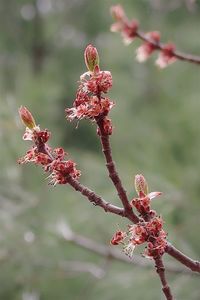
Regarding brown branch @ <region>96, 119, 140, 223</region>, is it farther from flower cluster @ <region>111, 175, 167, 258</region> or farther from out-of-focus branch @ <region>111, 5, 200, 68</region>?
out-of-focus branch @ <region>111, 5, 200, 68</region>

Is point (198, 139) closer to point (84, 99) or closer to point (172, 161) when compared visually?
point (172, 161)

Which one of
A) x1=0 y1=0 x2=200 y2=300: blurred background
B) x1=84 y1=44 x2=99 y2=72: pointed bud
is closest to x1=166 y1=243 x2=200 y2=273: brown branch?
x1=84 y1=44 x2=99 y2=72: pointed bud

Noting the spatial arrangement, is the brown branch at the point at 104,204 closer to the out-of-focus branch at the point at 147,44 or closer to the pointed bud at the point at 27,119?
the pointed bud at the point at 27,119

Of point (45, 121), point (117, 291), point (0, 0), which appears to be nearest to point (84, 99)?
point (117, 291)

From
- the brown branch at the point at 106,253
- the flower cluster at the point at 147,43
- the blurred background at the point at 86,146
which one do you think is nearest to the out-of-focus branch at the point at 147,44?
the flower cluster at the point at 147,43

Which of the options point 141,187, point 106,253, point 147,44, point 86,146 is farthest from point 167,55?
point 86,146

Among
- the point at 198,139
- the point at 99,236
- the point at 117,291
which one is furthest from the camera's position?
the point at 198,139
